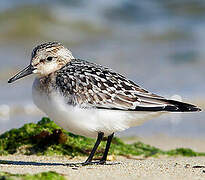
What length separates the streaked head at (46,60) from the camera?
626cm

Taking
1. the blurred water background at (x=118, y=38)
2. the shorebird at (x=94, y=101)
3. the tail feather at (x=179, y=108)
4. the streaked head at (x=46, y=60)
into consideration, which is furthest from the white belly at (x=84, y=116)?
the blurred water background at (x=118, y=38)

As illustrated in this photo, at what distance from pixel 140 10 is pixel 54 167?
58.2 feet

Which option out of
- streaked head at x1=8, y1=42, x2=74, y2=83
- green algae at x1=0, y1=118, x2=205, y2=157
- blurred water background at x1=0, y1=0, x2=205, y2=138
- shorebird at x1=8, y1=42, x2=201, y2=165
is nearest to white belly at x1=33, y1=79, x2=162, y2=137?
shorebird at x1=8, y1=42, x2=201, y2=165

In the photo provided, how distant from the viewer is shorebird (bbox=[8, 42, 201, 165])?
5.72 meters

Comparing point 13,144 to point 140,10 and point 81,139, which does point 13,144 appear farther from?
point 140,10

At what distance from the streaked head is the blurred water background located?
6.58 meters

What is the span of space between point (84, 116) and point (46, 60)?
3.64 feet

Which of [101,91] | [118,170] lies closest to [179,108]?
[101,91]

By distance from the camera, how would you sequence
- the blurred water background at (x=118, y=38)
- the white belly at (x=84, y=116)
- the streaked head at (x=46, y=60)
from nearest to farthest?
the white belly at (x=84, y=116), the streaked head at (x=46, y=60), the blurred water background at (x=118, y=38)

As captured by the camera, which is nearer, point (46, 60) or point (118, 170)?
point (118, 170)

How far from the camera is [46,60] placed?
632cm

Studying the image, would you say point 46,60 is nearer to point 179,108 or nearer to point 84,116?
point 84,116

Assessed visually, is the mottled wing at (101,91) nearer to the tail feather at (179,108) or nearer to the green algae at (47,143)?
the tail feather at (179,108)

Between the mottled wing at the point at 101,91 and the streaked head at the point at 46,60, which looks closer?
the mottled wing at the point at 101,91
